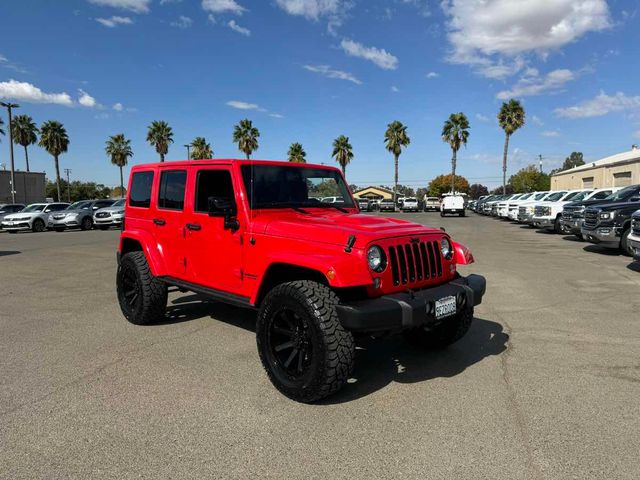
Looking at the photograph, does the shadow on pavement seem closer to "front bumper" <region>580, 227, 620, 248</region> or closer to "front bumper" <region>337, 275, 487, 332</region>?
"front bumper" <region>337, 275, 487, 332</region>

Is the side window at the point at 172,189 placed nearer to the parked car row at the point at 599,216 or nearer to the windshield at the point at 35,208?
the parked car row at the point at 599,216

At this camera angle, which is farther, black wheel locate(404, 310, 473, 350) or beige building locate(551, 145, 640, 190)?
beige building locate(551, 145, 640, 190)

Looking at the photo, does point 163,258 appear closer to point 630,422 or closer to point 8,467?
point 8,467

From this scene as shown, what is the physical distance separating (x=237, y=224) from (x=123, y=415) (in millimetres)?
1791

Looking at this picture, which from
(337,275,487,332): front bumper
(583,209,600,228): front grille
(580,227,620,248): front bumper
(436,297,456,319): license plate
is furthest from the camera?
(583,209,600,228): front grille

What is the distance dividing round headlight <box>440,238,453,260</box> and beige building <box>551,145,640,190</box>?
3721 cm

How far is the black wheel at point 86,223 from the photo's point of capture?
82.6 feet

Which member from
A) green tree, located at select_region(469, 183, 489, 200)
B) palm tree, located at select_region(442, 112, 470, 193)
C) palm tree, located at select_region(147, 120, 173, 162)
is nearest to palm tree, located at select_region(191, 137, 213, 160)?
palm tree, located at select_region(147, 120, 173, 162)

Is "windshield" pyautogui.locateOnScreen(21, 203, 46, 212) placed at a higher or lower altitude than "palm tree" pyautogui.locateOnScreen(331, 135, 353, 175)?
lower

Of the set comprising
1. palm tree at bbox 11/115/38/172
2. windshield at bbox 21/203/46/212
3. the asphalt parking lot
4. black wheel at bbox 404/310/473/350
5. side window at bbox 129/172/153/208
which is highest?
palm tree at bbox 11/115/38/172

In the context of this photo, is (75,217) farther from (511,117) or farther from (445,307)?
(511,117)

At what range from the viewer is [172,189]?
5.25m

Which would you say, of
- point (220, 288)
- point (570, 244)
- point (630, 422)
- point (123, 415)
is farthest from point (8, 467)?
point (570, 244)

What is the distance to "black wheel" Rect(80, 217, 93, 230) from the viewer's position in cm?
2517
